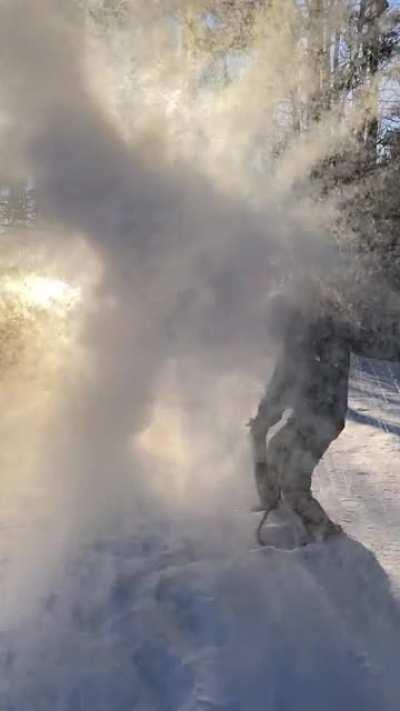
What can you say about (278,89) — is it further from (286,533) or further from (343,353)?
(286,533)

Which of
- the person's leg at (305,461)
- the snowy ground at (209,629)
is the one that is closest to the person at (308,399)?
the person's leg at (305,461)

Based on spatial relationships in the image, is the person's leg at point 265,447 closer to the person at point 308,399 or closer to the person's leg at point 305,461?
the person at point 308,399

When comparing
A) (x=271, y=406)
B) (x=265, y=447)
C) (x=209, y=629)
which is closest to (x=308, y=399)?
(x=271, y=406)

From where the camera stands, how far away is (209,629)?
2053 millimetres

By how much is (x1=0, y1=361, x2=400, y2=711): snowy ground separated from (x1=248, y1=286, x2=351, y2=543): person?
22 cm

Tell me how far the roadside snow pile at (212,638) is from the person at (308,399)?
231mm

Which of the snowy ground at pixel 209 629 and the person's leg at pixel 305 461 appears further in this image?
the person's leg at pixel 305 461

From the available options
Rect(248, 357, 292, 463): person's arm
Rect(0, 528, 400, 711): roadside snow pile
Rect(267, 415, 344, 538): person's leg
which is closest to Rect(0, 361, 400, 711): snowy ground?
Rect(0, 528, 400, 711): roadside snow pile

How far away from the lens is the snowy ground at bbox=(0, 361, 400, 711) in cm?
183

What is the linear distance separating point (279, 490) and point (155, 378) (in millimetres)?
770

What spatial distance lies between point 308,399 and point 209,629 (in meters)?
0.98

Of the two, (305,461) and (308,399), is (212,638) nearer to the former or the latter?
(305,461)

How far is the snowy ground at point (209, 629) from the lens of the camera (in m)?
1.83

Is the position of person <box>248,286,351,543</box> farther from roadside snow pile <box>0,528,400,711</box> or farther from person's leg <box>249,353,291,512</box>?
roadside snow pile <box>0,528,400,711</box>
